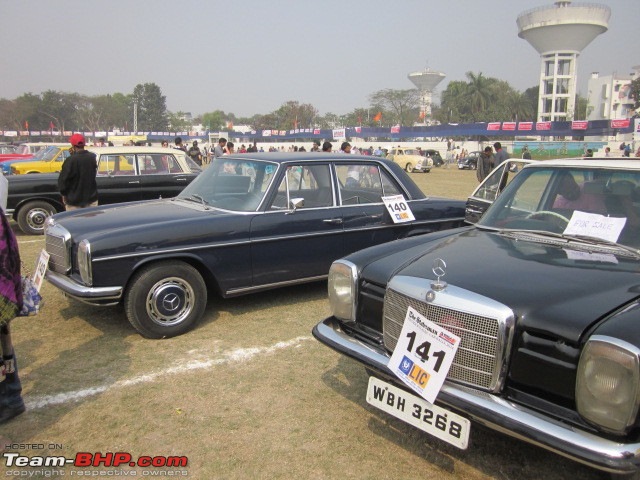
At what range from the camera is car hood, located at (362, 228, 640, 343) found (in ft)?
7.23

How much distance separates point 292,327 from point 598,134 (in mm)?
44798

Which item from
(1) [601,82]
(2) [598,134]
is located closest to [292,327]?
(2) [598,134]

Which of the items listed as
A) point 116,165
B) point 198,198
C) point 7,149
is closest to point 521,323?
point 198,198

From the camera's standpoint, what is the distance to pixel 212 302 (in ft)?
17.7

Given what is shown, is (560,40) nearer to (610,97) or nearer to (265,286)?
(610,97)

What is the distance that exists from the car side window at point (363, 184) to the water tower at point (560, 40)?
87.0m

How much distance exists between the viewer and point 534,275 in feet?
8.41

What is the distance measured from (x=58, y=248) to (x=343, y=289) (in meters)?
2.84

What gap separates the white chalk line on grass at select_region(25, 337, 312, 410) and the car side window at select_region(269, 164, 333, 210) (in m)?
1.44

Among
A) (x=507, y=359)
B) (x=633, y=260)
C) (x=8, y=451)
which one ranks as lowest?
(x=8, y=451)

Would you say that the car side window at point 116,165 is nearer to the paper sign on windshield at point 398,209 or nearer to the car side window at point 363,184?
the car side window at point 363,184

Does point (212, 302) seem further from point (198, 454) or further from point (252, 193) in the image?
point (198, 454)

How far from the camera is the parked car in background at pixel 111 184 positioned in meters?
9.14

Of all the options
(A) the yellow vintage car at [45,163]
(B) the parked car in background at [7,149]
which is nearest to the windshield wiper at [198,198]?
(A) the yellow vintage car at [45,163]
